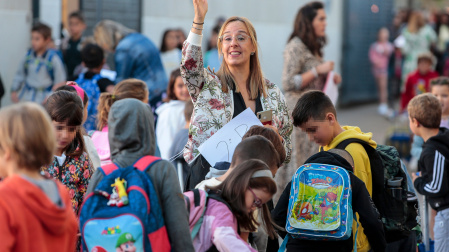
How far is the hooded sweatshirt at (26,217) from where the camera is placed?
2.63 metres

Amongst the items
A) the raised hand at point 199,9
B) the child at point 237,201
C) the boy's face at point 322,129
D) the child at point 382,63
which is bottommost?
the child at point 382,63

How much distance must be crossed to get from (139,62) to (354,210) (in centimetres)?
461

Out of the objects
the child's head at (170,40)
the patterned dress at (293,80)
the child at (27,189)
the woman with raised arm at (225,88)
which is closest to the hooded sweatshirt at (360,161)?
the woman with raised arm at (225,88)

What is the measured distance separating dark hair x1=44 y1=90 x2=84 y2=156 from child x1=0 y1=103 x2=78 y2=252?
1280 millimetres

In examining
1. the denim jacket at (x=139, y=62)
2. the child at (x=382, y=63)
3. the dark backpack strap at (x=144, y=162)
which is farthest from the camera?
the child at (x=382, y=63)

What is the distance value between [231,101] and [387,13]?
16.3 metres

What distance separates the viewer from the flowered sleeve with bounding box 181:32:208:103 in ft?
14.0

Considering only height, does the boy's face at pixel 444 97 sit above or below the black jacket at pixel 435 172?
above

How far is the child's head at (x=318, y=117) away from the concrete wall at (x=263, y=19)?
7408 mm

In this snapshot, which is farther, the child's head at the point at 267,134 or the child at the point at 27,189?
the child's head at the point at 267,134

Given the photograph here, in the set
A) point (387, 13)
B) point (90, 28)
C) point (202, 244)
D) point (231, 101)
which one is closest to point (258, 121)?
point (231, 101)

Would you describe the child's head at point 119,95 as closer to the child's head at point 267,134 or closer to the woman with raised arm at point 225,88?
the woman with raised arm at point 225,88

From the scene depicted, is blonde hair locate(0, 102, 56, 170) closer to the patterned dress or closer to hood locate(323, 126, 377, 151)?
hood locate(323, 126, 377, 151)

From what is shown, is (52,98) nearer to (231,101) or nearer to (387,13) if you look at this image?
(231,101)
